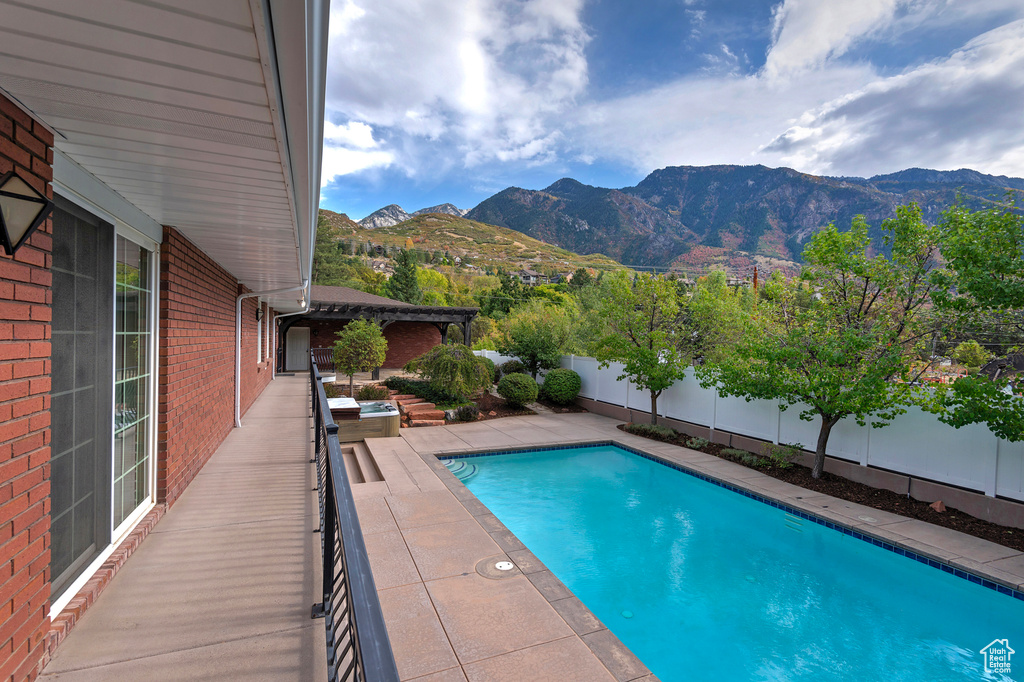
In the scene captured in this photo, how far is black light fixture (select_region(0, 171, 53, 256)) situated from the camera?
160cm

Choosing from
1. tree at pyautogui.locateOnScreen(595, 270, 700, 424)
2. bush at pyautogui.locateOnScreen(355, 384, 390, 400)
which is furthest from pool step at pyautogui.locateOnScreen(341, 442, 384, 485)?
tree at pyautogui.locateOnScreen(595, 270, 700, 424)

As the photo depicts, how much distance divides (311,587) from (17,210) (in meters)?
2.21

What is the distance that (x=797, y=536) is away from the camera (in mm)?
5723

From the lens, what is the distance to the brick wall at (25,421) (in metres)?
1.71

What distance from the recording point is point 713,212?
115 meters

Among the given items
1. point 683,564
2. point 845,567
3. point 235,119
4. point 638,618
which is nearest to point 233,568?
point 235,119

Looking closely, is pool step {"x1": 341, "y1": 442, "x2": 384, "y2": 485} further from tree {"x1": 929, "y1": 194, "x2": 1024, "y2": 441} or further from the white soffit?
tree {"x1": 929, "y1": 194, "x2": 1024, "y2": 441}

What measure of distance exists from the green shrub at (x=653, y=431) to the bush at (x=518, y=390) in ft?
9.66

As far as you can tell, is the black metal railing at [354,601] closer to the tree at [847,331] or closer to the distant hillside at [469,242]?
the tree at [847,331]

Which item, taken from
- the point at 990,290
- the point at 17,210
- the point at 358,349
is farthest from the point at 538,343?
the point at 17,210

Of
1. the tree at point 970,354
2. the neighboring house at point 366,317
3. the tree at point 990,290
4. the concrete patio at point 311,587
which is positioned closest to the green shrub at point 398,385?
the neighboring house at point 366,317

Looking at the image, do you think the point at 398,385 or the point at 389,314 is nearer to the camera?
the point at 398,385

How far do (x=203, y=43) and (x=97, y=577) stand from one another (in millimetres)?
2830

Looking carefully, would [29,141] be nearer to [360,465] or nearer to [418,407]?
[360,465]
